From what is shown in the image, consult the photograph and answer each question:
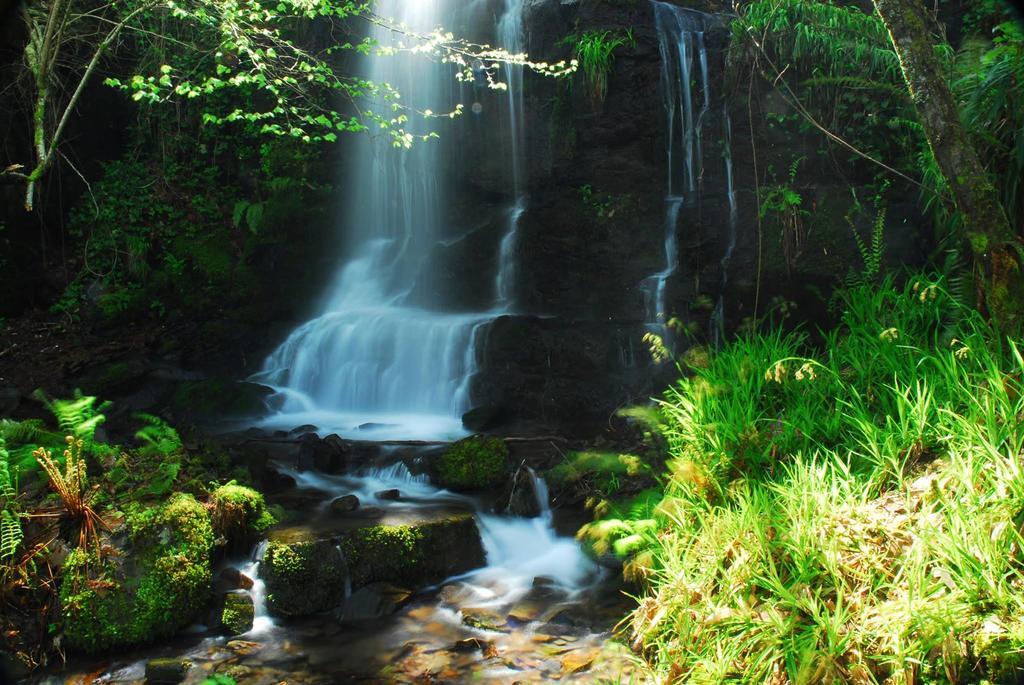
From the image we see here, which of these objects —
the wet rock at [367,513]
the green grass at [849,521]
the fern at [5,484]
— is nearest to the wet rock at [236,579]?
the wet rock at [367,513]

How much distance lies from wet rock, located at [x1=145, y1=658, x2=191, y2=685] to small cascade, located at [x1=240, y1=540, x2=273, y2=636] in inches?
22.6

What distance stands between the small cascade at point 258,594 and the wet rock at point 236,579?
0.04 metres

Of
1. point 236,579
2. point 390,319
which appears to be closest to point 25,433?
point 236,579

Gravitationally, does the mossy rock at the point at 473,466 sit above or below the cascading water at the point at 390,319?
below

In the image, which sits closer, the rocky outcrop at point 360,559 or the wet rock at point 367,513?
the rocky outcrop at point 360,559

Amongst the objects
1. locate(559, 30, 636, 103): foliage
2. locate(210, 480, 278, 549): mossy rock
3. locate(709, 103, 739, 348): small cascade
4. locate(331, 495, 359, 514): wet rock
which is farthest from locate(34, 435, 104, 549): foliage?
locate(559, 30, 636, 103): foliage

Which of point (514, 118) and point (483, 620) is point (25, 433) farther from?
point (514, 118)

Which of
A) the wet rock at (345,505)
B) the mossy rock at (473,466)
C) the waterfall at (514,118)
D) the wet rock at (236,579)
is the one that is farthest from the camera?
the waterfall at (514,118)

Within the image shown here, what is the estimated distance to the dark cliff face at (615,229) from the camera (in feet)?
30.1

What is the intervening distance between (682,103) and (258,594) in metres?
8.95

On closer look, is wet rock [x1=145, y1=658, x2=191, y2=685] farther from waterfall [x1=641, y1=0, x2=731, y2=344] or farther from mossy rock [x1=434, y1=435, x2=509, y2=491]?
waterfall [x1=641, y1=0, x2=731, y2=344]

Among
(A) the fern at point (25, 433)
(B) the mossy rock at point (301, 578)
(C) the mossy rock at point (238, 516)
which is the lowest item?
(B) the mossy rock at point (301, 578)

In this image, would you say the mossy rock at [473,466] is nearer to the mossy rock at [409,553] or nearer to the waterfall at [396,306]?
the mossy rock at [409,553]

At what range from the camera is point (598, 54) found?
10898 mm
